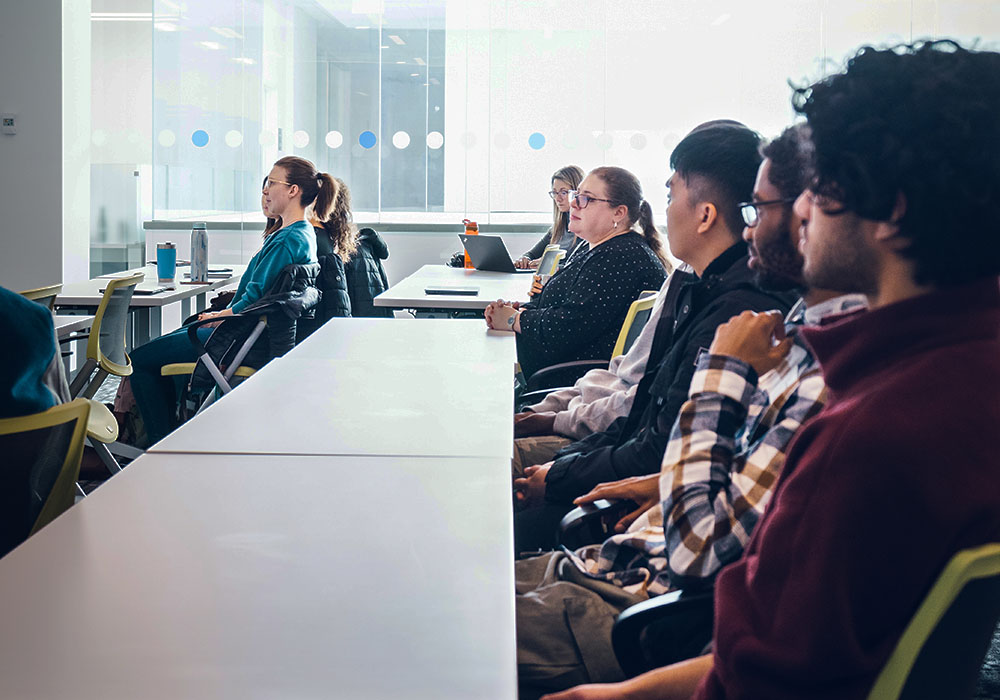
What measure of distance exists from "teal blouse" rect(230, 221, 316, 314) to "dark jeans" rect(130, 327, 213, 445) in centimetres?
31

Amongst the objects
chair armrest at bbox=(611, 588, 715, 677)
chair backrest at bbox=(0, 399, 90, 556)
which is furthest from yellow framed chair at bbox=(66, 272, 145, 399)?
chair armrest at bbox=(611, 588, 715, 677)

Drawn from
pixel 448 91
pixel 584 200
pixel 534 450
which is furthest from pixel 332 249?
pixel 448 91

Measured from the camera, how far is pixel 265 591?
1.20 meters

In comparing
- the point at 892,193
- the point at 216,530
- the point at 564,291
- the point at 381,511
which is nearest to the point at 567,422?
the point at 564,291

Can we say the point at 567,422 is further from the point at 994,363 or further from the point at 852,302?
the point at 994,363

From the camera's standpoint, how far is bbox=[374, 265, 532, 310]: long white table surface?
4406 millimetres

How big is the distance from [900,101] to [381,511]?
3.13 feet

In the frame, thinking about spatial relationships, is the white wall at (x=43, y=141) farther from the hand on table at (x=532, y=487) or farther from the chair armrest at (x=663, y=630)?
the chair armrest at (x=663, y=630)

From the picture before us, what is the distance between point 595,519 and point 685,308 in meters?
0.49

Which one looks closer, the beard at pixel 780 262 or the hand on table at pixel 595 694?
the hand on table at pixel 595 694

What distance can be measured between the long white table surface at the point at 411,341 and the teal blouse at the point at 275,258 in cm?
62

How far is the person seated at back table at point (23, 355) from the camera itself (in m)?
1.64

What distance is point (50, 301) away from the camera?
142 inches

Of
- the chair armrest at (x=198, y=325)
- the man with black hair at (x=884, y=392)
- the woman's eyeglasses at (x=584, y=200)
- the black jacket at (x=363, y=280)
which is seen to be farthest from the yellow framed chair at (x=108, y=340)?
the man with black hair at (x=884, y=392)
